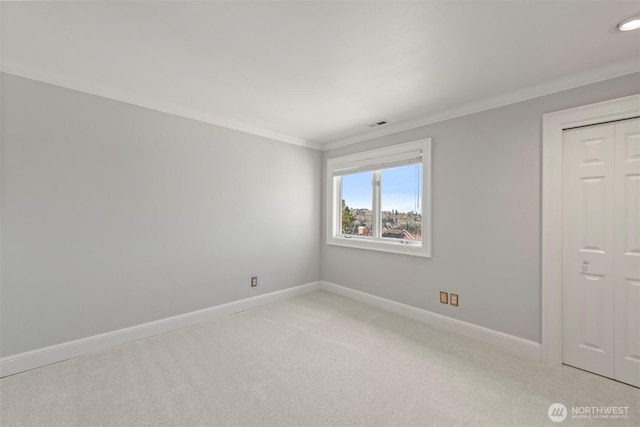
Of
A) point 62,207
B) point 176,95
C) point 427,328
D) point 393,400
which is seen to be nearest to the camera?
point 393,400

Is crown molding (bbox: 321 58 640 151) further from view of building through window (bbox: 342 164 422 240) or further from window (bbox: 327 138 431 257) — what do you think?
view of building through window (bbox: 342 164 422 240)

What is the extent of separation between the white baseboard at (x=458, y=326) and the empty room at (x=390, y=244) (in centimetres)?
2

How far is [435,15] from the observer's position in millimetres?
1536

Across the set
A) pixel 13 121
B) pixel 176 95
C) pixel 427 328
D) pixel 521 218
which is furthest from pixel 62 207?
pixel 521 218

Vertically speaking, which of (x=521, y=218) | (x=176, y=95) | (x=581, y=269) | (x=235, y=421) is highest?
(x=176, y=95)

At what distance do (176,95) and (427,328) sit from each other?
11.7ft

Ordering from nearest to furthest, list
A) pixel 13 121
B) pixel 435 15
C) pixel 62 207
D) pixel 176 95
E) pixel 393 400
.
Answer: pixel 435 15
pixel 393 400
pixel 13 121
pixel 62 207
pixel 176 95

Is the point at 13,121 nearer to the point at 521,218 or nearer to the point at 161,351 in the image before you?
the point at 161,351

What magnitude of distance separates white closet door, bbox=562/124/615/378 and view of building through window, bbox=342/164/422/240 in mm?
1324

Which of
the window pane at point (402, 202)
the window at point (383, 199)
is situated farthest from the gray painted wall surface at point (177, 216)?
the window pane at point (402, 202)

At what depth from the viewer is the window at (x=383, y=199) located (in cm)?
316

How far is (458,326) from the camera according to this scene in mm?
2809

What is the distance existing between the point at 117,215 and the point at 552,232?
154 inches

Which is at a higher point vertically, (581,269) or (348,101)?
(348,101)
